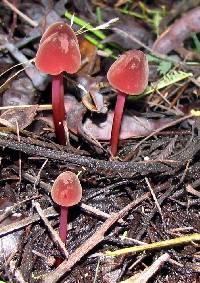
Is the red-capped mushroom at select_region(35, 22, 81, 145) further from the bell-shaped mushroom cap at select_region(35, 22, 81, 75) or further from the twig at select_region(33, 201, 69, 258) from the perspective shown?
the twig at select_region(33, 201, 69, 258)

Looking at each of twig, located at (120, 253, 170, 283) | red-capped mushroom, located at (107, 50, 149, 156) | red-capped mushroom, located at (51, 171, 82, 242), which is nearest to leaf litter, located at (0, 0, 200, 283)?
twig, located at (120, 253, 170, 283)

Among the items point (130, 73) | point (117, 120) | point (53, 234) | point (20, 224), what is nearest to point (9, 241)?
point (20, 224)

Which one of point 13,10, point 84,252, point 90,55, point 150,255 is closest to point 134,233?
point 150,255

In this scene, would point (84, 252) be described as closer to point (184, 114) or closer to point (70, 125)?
point (70, 125)

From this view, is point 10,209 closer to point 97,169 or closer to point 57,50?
point 97,169

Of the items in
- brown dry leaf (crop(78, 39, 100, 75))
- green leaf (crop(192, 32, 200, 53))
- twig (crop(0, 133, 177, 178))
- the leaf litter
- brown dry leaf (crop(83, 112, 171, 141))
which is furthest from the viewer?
green leaf (crop(192, 32, 200, 53))
